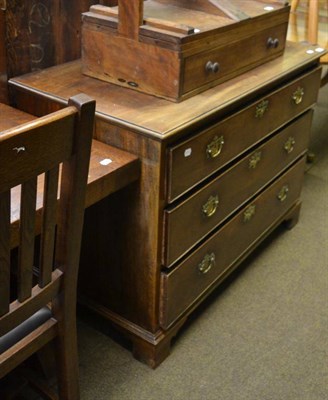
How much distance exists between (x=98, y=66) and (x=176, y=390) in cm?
95

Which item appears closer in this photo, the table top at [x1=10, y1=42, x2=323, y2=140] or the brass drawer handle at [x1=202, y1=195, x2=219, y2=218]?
the table top at [x1=10, y1=42, x2=323, y2=140]

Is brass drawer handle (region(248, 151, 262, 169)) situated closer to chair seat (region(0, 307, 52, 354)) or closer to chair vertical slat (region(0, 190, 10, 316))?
chair seat (region(0, 307, 52, 354))

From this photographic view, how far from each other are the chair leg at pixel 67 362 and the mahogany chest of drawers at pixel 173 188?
0.35 meters

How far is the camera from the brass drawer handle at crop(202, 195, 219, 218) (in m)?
1.64

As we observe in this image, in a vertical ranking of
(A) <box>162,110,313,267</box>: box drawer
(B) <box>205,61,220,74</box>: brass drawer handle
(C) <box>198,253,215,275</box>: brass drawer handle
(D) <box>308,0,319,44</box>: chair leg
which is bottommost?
(C) <box>198,253,215,275</box>: brass drawer handle

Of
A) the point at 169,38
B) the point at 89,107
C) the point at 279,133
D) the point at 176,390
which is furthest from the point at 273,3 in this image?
the point at 176,390

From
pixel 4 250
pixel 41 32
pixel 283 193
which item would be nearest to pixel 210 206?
pixel 283 193

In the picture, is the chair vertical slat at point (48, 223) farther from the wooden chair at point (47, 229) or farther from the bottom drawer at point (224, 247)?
the bottom drawer at point (224, 247)

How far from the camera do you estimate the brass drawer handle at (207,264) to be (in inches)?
68.2

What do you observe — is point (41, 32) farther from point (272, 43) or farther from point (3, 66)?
point (272, 43)

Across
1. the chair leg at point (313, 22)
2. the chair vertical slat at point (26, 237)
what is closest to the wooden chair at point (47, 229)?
the chair vertical slat at point (26, 237)

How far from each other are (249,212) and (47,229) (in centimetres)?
103

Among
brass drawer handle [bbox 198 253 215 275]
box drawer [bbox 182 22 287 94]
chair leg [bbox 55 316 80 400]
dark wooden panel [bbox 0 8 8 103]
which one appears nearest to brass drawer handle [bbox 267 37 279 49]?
box drawer [bbox 182 22 287 94]

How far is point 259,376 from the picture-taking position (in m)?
1.69
